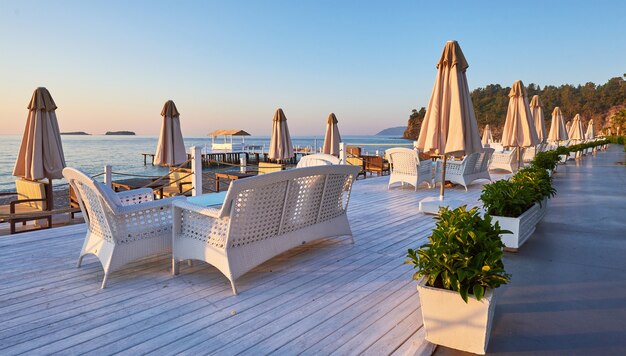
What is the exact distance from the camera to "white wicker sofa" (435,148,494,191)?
7.36m

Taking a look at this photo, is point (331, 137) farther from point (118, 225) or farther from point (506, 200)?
point (118, 225)

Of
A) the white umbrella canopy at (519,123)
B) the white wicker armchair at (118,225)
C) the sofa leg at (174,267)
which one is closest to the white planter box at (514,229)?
the sofa leg at (174,267)

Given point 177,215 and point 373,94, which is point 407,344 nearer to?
point 177,215

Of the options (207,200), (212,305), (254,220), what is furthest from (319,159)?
(212,305)

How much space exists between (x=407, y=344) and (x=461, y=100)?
3624 mm


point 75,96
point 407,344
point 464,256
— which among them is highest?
point 75,96

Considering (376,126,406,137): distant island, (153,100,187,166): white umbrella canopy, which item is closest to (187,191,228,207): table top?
(153,100,187,166): white umbrella canopy

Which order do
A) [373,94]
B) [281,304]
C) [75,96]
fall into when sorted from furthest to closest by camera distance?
[373,94]
[75,96]
[281,304]

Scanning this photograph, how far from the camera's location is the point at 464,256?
1.78m

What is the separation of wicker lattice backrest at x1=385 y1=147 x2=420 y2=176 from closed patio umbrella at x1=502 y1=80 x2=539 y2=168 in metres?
2.52

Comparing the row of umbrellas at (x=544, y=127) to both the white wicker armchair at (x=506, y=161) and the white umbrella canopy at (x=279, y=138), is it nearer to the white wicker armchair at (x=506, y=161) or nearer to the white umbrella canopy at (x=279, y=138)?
the white wicker armchair at (x=506, y=161)

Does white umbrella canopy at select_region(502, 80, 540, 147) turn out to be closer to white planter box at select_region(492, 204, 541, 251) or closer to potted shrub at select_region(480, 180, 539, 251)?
potted shrub at select_region(480, 180, 539, 251)

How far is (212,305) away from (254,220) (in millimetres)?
641

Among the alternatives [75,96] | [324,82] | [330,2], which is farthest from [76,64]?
[324,82]
